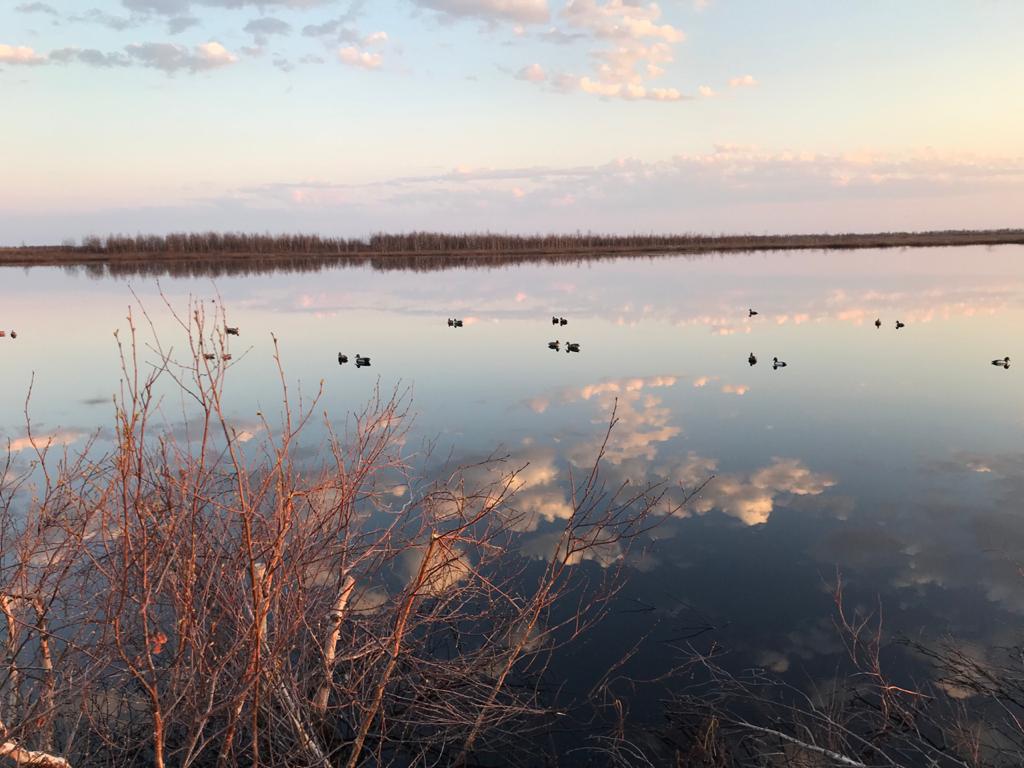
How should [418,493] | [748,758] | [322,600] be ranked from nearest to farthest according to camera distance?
[748,758], [322,600], [418,493]

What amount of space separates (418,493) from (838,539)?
5188mm

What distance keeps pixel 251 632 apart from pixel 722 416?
11263 millimetres

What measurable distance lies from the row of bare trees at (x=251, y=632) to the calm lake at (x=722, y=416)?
1031 mm

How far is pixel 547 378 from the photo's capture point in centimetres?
1659

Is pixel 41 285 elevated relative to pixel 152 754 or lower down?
elevated

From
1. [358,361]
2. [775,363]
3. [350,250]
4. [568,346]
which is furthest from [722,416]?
[350,250]

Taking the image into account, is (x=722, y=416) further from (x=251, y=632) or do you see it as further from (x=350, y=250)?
(x=350, y=250)

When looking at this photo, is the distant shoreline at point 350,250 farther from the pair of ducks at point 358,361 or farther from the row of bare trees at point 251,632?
the row of bare trees at point 251,632

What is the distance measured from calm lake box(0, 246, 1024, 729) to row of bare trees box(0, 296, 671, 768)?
3.38ft

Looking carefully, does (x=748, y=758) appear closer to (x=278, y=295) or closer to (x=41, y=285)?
(x=278, y=295)

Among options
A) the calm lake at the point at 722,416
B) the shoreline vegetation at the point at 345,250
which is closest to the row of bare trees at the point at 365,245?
the shoreline vegetation at the point at 345,250

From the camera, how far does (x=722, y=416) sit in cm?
1295

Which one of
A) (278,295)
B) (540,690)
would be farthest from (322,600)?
(278,295)

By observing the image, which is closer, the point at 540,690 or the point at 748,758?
the point at 748,758
